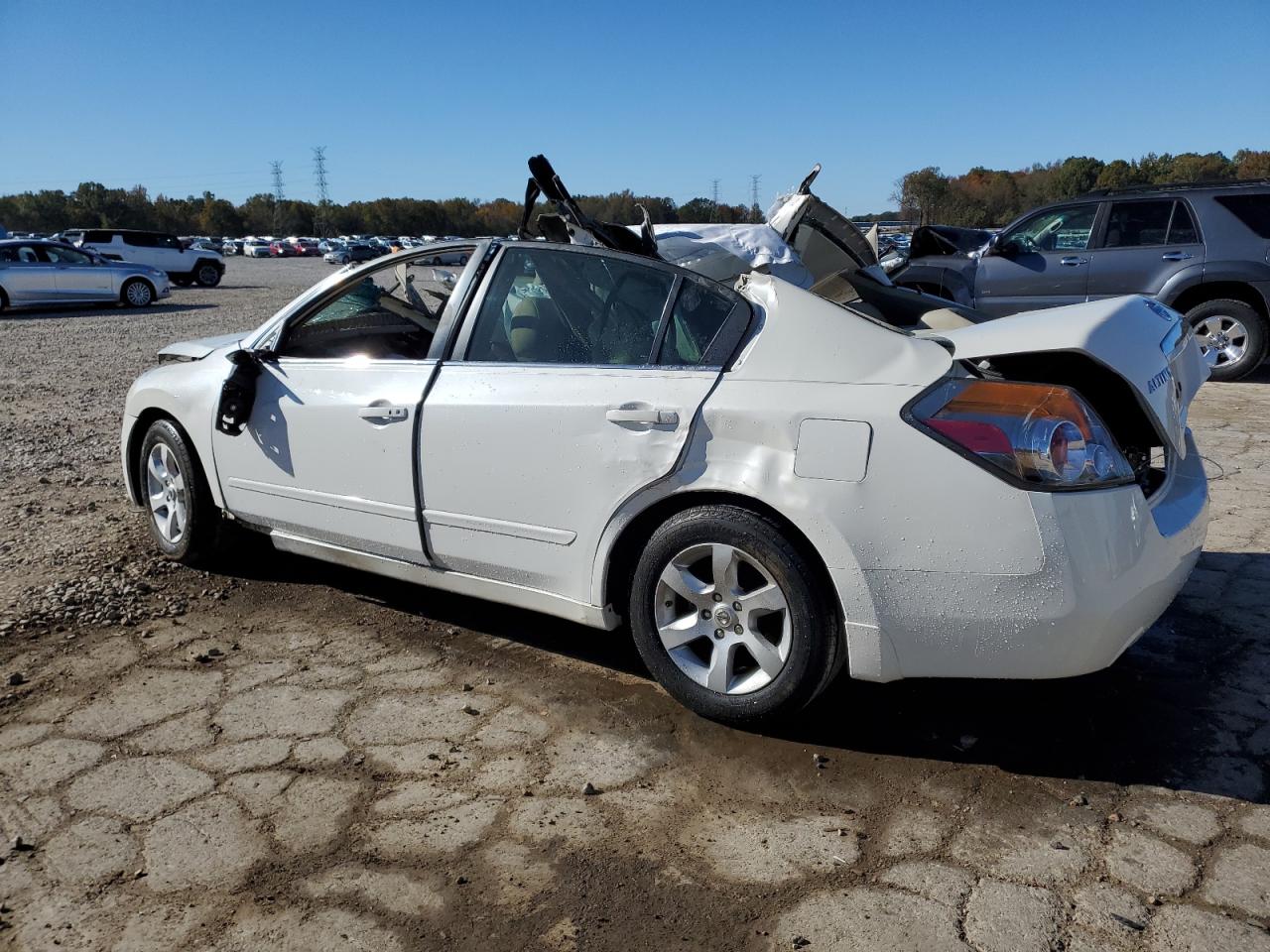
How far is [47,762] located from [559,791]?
1582 mm

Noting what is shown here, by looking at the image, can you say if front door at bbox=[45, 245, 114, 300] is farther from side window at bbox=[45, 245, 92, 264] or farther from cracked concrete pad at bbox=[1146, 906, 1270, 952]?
cracked concrete pad at bbox=[1146, 906, 1270, 952]

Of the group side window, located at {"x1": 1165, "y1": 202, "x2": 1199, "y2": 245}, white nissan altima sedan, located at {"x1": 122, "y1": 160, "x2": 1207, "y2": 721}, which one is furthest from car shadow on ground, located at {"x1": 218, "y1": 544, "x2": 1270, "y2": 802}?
side window, located at {"x1": 1165, "y1": 202, "x2": 1199, "y2": 245}

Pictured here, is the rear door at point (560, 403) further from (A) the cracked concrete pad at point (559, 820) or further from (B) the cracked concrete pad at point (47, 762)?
(B) the cracked concrete pad at point (47, 762)

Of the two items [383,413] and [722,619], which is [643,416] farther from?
[383,413]

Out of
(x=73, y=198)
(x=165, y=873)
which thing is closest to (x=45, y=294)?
(x=165, y=873)

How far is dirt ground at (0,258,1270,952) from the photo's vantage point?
7.77 feet

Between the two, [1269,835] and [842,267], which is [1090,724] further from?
[842,267]

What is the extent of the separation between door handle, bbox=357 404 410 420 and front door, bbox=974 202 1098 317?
7.70m

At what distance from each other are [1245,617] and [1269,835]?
64.4 inches

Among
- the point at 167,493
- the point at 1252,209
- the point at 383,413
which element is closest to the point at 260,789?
the point at 383,413

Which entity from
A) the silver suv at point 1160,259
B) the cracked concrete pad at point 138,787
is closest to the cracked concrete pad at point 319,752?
the cracked concrete pad at point 138,787

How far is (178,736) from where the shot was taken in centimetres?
325

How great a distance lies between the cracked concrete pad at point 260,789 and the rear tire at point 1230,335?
915cm

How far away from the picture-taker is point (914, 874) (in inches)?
98.8
